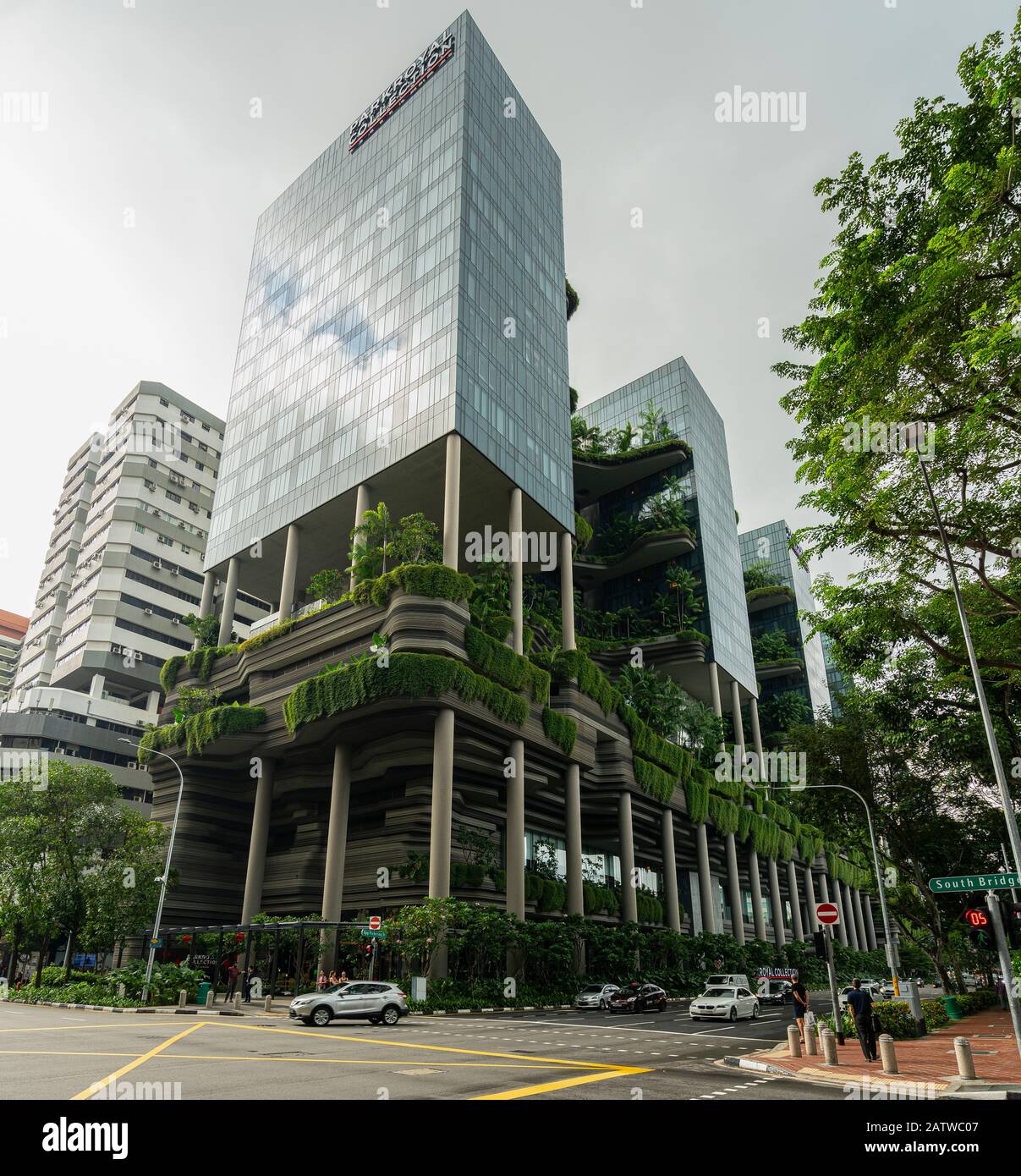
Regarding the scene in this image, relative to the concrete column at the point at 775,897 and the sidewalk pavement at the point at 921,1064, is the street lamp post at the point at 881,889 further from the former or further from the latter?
the concrete column at the point at 775,897

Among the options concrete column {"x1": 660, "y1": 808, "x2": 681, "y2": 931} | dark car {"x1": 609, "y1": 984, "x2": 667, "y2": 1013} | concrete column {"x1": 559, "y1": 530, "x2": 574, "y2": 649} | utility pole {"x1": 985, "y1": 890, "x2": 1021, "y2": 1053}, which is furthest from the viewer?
concrete column {"x1": 660, "y1": 808, "x2": 681, "y2": 931}

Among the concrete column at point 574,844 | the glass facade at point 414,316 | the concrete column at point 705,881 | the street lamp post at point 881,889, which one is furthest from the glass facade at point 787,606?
the street lamp post at point 881,889

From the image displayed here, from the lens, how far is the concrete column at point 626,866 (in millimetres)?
50312

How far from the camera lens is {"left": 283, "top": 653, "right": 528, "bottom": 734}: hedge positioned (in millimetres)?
37594

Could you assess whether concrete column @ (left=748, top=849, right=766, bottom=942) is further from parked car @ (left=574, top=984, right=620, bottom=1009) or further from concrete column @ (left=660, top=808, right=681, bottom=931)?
parked car @ (left=574, top=984, right=620, bottom=1009)

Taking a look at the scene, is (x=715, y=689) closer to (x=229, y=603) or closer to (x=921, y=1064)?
(x=229, y=603)

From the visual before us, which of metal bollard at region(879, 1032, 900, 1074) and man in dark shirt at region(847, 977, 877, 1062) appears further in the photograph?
man in dark shirt at region(847, 977, 877, 1062)

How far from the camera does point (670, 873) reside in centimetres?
5722

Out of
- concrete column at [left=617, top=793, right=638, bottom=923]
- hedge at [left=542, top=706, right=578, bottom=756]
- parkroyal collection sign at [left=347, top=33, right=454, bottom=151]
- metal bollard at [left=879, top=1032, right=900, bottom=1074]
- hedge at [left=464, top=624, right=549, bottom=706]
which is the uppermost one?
parkroyal collection sign at [left=347, top=33, right=454, bottom=151]

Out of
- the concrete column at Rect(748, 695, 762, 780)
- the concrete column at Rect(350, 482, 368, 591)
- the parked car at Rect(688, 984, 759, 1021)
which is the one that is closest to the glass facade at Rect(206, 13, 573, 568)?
the concrete column at Rect(350, 482, 368, 591)

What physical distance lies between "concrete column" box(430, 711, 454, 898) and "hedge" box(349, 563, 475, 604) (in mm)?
6106

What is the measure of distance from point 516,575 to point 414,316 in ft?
59.0
